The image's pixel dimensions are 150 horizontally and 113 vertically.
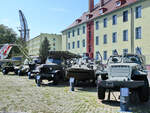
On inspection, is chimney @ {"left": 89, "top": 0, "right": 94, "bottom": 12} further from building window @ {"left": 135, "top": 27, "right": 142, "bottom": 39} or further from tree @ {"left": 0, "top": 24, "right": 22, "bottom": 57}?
tree @ {"left": 0, "top": 24, "right": 22, "bottom": 57}

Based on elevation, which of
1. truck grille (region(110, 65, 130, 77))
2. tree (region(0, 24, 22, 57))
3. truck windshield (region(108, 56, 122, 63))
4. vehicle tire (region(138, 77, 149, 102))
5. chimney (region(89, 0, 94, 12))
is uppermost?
chimney (region(89, 0, 94, 12))

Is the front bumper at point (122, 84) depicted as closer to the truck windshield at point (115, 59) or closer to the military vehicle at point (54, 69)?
the truck windshield at point (115, 59)

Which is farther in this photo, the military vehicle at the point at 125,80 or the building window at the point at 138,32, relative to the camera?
the building window at the point at 138,32

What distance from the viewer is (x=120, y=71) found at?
791 cm

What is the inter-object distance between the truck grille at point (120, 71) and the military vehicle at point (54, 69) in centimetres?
562

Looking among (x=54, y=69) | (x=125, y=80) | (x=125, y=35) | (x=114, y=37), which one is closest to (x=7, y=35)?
(x=114, y=37)

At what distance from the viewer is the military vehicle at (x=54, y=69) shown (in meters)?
12.9

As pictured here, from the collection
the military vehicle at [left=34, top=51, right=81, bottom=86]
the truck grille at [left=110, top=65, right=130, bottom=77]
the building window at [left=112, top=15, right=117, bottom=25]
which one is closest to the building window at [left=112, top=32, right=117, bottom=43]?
the building window at [left=112, top=15, right=117, bottom=25]

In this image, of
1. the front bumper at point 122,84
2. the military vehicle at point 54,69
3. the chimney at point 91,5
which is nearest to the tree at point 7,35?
the chimney at point 91,5

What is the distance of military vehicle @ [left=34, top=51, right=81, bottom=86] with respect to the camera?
12.9 metres

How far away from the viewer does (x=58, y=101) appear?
790cm

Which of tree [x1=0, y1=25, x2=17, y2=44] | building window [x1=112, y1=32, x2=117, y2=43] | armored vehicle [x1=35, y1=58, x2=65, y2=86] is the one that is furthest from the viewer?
tree [x1=0, y1=25, x2=17, y2=44]

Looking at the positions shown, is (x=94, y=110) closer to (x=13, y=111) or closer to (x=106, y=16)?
(x=13, y=111)

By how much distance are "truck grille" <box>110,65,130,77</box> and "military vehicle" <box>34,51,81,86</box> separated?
18.5ft
